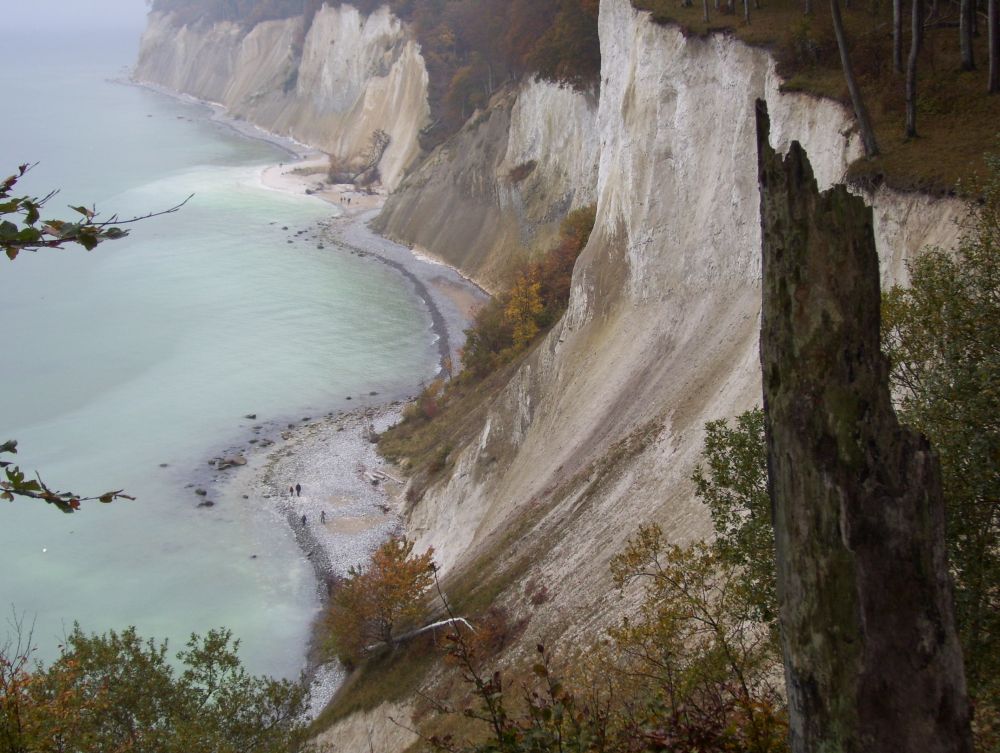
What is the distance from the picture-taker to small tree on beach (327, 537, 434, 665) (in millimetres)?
25578

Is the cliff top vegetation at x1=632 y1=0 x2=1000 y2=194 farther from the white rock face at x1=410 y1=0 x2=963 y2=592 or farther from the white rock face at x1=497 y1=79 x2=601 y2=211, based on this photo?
the white rock face at x1=497 y1=79 x2=601 y2=211

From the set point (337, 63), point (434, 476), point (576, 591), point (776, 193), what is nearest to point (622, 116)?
point (434, 476)

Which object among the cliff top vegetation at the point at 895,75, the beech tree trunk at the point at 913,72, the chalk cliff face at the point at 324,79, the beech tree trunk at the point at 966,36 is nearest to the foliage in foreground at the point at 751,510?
the cliff top vegetation at the point at 895,75

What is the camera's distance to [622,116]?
34.7m

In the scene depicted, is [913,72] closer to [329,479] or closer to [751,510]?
[751,510]

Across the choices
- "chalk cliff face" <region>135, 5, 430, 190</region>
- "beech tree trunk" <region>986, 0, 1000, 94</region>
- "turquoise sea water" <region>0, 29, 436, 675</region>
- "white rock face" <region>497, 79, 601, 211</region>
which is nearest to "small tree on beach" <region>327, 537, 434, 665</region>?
"turquoise sea water" <region>0, 29, 436, 675</region>

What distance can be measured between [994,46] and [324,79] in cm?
10586

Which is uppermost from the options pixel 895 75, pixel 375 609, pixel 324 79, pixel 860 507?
pixel 895 75

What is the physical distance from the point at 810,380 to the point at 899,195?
48.2 feet

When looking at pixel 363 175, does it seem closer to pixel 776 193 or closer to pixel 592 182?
pixel 592 182

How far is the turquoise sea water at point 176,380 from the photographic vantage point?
32.2 meters

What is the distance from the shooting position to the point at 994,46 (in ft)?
65.4

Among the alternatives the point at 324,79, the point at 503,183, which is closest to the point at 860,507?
the point at 503,183

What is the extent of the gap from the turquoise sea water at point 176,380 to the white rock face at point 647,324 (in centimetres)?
825
